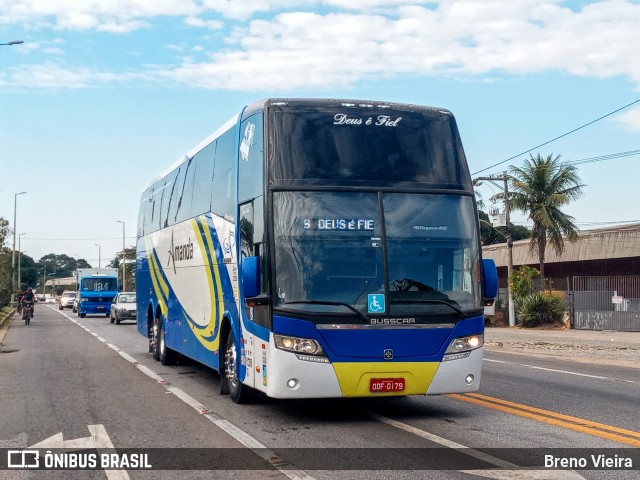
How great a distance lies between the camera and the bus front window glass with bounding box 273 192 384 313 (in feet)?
31.8

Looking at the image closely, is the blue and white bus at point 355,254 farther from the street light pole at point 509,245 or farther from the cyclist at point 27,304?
the cyclist at point 27,304

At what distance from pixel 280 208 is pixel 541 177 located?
37.4 metres

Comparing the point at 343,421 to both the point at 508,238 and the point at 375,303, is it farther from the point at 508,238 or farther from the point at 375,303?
the point at 508,238

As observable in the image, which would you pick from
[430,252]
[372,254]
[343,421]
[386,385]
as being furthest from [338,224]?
[343,421]

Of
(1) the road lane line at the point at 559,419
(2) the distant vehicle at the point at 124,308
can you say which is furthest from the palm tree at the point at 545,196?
(1) the road lane line at the point at 559,419

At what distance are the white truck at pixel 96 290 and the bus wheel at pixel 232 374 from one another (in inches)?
1553

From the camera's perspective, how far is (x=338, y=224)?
991cm

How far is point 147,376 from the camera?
15.7m

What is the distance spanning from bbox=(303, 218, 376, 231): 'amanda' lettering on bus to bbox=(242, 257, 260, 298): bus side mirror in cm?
71

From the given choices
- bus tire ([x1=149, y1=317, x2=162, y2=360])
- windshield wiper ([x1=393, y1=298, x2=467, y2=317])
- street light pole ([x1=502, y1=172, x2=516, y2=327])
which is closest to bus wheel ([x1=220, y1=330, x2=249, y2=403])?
windshield wiper ([x1=393, y1=298, x2=467, y2=317])

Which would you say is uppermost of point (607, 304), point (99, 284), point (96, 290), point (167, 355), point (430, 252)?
point (99, 284)

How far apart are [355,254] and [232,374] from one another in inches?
119

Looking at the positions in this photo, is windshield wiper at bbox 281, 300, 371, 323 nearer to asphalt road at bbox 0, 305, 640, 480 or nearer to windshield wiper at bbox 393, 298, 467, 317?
windshield wiper at bbox 393, 298, 467, 317

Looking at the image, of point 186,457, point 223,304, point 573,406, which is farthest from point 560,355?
point 186,457
